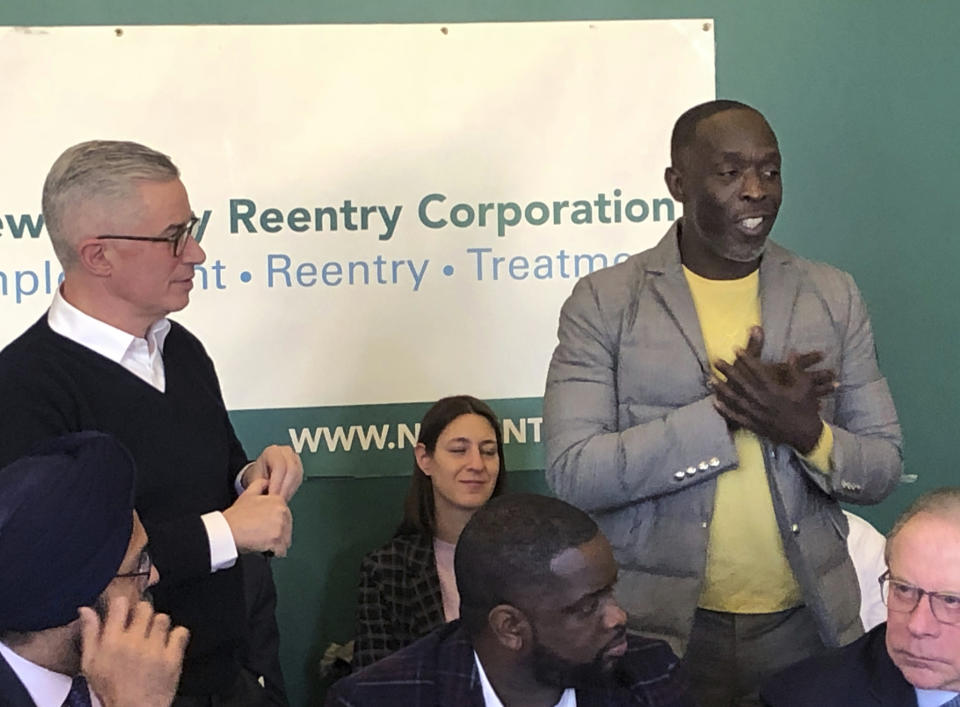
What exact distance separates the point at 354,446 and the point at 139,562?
1698mm

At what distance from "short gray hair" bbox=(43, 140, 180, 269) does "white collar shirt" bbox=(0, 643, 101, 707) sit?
0.72m

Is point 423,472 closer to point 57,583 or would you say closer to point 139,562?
point 139,562

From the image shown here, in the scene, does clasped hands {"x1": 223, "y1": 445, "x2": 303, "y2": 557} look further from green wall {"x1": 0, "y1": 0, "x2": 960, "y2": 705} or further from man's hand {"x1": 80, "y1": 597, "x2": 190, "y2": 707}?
green wall {"x1": 0, "y1": 0, "x2": 960, "y2": 705}

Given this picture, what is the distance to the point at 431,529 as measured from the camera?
313 centimetres

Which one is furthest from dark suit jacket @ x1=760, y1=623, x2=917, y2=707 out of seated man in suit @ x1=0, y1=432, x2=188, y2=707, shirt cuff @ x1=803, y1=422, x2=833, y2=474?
seated man in suit @ x1=0, y1=432, x2=188, y2=707

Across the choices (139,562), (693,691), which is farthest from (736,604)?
(139,562)

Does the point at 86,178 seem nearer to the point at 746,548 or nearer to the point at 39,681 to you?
the point at 39,681

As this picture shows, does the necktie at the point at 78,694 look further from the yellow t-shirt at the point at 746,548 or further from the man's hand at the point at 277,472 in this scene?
the yellow t-shirt at the point at 746,548

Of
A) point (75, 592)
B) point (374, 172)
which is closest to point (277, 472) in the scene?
point (75, 592)

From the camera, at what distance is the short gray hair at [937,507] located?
173 centimetres

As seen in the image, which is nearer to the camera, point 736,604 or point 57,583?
point 57,583

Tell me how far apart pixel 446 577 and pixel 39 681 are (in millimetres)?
1658

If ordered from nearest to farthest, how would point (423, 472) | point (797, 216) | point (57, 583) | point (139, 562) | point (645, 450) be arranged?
1. point (57, 583)
2. point (139, 562)
3. point (645, 450)
4. point (423, 472)
5. point (797, 216)

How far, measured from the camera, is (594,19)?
3270 mm
